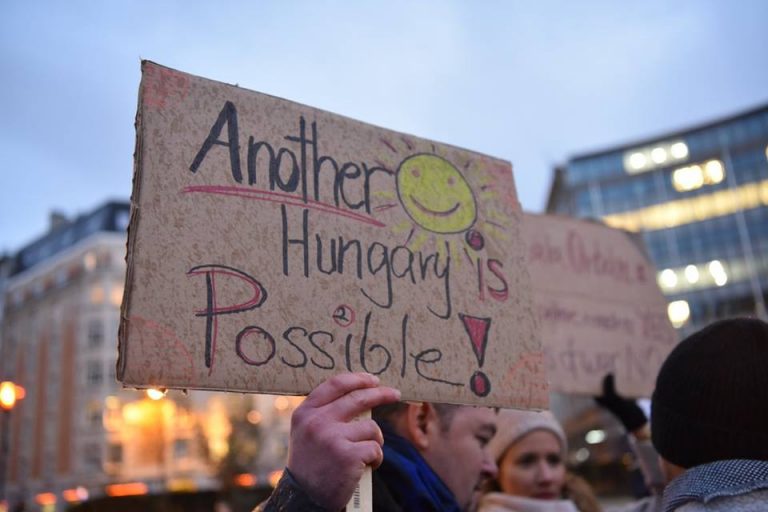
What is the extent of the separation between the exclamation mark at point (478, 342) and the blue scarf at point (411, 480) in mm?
433

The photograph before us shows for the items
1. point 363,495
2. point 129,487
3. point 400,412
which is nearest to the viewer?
point 363,495

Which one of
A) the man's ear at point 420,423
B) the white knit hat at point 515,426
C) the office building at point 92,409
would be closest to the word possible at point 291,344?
the man's ear at point 420,423

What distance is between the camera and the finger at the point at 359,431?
1.84 meters

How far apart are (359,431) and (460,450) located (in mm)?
1124

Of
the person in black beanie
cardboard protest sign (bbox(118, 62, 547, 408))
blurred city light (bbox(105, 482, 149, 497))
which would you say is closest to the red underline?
cardboard protest sign (bbox(118, 62, 547, 408))

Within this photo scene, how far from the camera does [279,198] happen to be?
2.26 meters

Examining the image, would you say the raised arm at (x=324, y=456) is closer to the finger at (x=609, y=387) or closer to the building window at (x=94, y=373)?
the finger at (x=609, y=387)

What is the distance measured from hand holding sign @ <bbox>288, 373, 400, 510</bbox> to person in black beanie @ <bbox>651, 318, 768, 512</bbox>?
0.89m

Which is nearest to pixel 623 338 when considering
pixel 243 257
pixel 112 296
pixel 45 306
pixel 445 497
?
pixel 445 497

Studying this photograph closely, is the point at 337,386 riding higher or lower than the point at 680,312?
lower

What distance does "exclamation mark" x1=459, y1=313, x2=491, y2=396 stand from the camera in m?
2.36

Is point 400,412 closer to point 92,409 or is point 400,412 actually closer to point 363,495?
point 363,495

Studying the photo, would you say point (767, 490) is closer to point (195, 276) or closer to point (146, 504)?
point (195, 276)

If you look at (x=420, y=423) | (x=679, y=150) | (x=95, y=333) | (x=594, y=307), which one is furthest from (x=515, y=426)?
(x=679, y=150)
